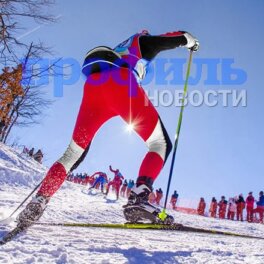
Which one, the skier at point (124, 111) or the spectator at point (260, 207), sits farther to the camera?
the spectator at point (260, 207)

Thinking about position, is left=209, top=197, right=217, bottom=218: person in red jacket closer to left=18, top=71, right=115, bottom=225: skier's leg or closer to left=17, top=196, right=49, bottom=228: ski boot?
left=18, top=71, right=115, bottom=225: skier's leg

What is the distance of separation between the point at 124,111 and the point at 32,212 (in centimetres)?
117

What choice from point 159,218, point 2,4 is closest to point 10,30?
point 2,4

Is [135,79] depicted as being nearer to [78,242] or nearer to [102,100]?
[102,100]

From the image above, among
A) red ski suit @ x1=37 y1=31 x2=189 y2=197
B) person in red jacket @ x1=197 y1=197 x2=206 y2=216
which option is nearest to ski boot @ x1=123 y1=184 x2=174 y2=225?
red ski suit @ x1=37 y1=31 x2=189 y2=197

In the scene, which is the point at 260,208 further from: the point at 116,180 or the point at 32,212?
the point at 32,212

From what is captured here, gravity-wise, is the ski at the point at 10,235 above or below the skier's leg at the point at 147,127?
below

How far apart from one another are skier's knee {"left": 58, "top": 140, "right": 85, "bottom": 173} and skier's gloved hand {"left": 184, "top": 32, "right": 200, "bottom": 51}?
1589 mm

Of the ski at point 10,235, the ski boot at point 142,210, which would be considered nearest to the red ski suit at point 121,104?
the ski boot at point 142,210

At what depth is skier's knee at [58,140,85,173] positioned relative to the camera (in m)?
3.02

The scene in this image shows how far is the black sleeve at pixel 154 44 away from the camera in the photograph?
123 inches

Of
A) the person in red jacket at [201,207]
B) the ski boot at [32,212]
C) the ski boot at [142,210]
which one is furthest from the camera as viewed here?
the person in red jacket at [201,207]

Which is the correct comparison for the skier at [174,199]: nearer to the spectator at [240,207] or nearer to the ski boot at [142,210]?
the spectator at [240,207]

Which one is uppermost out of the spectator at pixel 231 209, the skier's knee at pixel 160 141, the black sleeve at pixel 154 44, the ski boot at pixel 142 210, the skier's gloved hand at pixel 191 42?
the spectator at pixel 231 209
